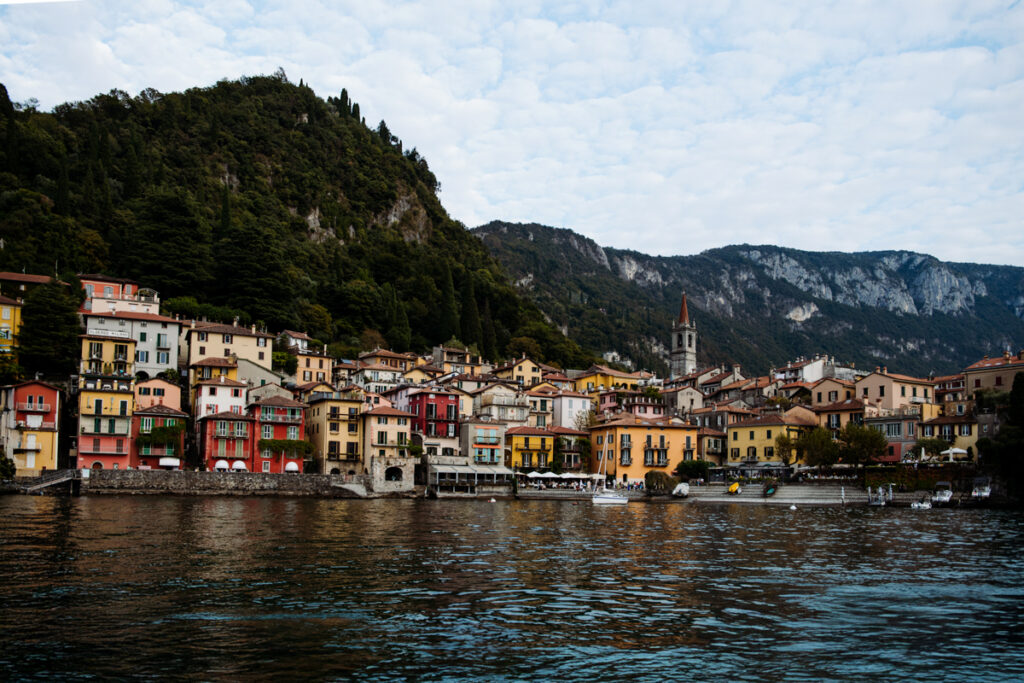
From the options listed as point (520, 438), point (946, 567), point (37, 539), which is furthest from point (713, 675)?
point (520, 438)

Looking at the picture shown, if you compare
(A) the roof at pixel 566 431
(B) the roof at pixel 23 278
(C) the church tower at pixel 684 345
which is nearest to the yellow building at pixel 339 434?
(A) the roof at pixel 566 431

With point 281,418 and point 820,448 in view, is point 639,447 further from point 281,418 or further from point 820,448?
point 281,418

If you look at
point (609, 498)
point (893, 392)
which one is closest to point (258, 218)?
point (609, 498)

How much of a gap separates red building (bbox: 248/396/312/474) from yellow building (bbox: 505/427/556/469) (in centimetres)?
1681

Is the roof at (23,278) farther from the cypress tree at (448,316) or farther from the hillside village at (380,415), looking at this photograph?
the cypress tree at (448,316)

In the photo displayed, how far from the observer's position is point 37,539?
26.0 m

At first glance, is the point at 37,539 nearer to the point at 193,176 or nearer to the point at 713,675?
the point at 713,675

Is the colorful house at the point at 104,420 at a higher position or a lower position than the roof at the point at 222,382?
lower

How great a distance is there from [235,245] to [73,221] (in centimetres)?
1412

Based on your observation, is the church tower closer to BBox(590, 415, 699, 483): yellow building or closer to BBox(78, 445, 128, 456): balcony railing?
BBox(590, 415, 699, 483): yellow building

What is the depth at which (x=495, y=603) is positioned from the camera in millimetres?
18172

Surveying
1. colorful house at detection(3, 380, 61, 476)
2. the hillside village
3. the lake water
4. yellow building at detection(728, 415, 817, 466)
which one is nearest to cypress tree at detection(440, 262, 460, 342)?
the hillside village

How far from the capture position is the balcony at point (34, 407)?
53.4 metres

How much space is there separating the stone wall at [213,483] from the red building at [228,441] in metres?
3.21
